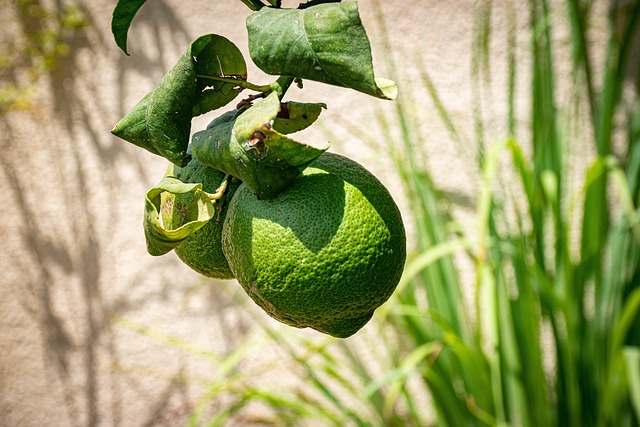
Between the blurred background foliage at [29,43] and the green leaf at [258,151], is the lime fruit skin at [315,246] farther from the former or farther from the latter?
the blurred background foliage at [29,43]

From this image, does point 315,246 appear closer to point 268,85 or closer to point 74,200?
point 268,85

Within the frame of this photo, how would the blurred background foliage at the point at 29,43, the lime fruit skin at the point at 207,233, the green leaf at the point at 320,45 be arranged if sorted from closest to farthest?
the green leaf at the point at 320,45, the lime fruit skin at the point at 207,233, the blurred background foliage at the point at 29,43

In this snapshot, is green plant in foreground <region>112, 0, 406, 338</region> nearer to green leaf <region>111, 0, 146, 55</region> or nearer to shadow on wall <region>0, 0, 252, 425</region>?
green leaf <region>111, 0, 146, 55</region>

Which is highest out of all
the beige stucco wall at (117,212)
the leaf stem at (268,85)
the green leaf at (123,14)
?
the green leaf at (123,14)

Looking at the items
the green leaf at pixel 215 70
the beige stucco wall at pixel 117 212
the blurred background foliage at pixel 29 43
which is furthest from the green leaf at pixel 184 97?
the blurred background foliage at pixel 29 43

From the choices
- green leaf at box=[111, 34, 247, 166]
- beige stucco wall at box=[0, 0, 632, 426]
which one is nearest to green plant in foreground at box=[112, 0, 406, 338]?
green leaf at box=[111, 34, 247, 166]

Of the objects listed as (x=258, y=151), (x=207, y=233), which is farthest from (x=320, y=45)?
(x=207, y=233)

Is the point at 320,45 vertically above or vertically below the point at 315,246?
above

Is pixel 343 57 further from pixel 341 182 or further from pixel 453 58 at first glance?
pixel 453 58
